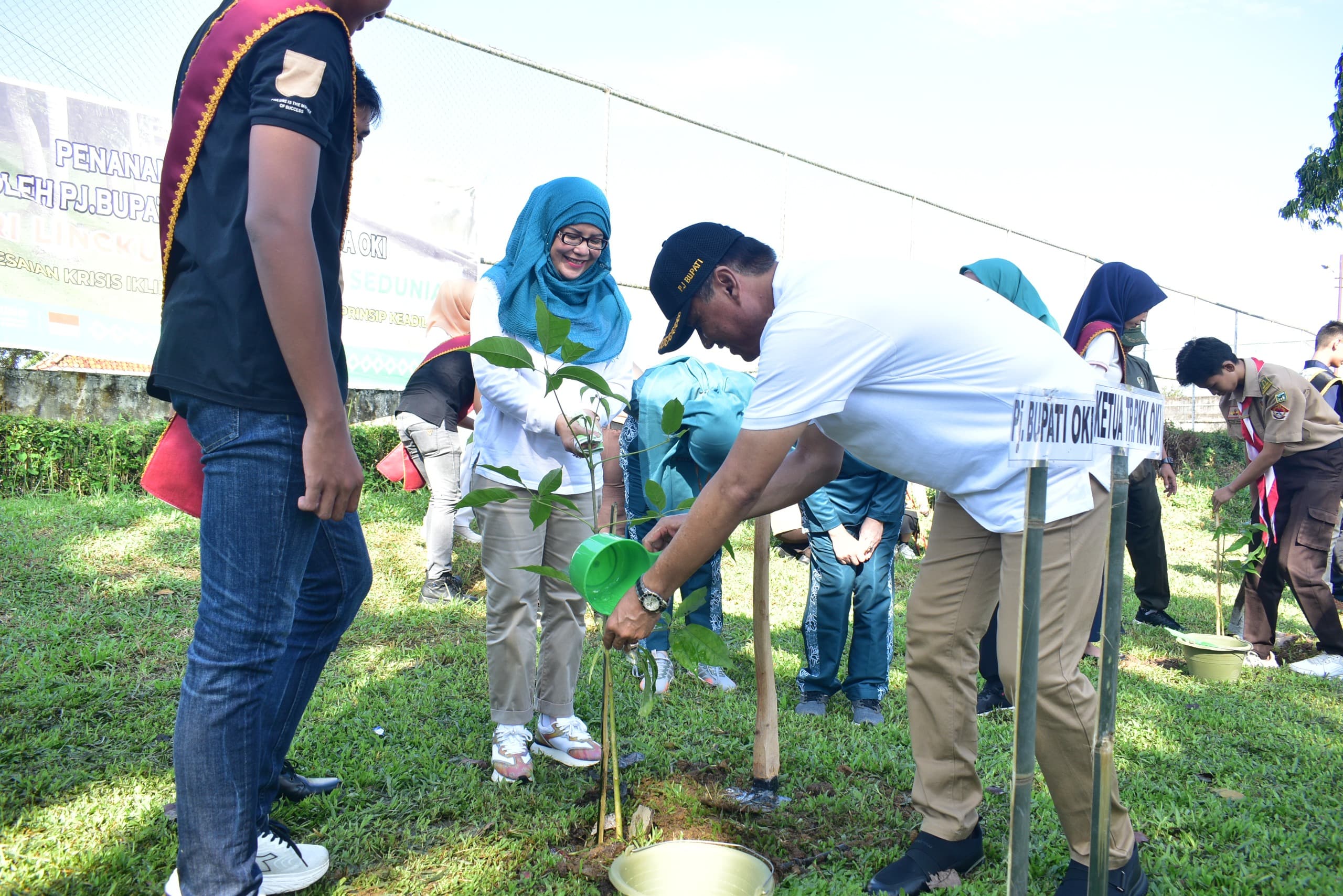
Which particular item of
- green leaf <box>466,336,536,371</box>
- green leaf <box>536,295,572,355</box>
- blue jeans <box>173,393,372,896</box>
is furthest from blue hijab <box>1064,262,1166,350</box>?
blue jeans <box>173,393,372,896</box>

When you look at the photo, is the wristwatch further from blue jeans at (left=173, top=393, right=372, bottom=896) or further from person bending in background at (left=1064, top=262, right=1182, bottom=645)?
person bending in background at (left=1064, top=262, right=1182, bottom=645)

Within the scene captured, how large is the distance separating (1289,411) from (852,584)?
2.82m

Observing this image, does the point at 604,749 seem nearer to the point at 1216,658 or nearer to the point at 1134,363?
the point at 1216,658

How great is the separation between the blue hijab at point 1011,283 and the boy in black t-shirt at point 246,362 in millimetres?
2966

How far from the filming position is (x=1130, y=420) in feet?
5.90

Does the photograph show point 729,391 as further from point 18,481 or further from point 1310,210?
point 1310,210

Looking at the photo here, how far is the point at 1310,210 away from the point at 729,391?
12.8 meters

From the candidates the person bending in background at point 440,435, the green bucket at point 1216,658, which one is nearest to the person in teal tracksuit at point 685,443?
the person bending in background at point 440,435

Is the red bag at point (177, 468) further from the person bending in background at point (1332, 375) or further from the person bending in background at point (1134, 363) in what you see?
the person bending in background at point (1332, 375)

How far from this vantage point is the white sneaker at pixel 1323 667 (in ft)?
15.5

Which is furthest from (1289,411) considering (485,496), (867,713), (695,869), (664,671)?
(485,496)

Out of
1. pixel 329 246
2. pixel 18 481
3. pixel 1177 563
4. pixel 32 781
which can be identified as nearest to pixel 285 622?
pixel 329 246

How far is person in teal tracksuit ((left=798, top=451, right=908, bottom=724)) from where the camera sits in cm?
379

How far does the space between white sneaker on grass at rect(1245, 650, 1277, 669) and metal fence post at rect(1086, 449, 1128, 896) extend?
3.92 metres
